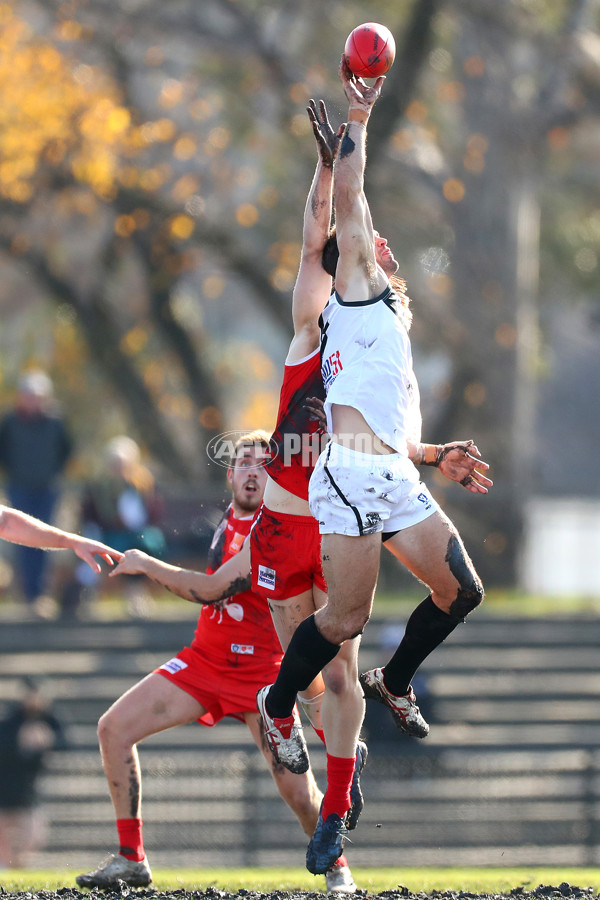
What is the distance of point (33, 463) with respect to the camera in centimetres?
1245

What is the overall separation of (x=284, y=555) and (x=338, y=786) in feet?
3.19

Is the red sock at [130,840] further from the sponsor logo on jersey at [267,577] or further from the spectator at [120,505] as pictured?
the spectator at [120,505]

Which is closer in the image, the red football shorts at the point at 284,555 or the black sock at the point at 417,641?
the black sock at the point at 417,641

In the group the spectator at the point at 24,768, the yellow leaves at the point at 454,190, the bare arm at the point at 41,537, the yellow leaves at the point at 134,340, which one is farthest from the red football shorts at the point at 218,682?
the yellow leaves at the point at 134,340

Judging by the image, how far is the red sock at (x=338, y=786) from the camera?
5.27 metres

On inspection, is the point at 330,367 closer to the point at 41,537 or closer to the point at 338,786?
the point at 41,537

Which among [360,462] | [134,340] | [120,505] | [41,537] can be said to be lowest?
[41,537]

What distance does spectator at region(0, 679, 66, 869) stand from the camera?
1034 cm

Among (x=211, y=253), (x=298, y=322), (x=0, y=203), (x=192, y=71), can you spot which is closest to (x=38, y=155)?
(x=0, y=203)

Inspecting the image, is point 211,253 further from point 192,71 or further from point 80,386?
point 80,386

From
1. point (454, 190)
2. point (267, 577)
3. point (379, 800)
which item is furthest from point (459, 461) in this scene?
point (454, 190)

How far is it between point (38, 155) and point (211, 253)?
3174 millimetres

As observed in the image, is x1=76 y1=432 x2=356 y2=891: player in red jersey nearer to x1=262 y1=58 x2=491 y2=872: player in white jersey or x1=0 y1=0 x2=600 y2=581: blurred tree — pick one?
x1=262 y1=58 x2=491 y2=872: player in white jersey

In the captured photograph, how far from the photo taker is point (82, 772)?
10641 millimetres
